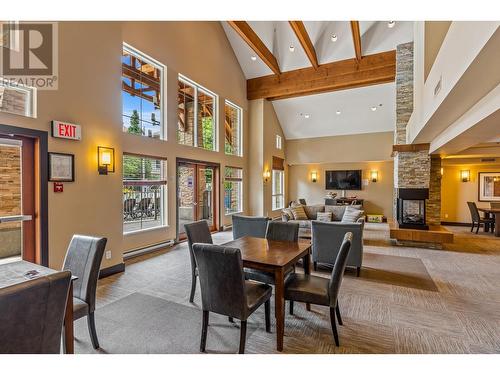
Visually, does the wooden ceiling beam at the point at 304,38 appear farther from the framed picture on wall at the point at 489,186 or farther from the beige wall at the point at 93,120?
the framed picture on wall at the point at 489,186

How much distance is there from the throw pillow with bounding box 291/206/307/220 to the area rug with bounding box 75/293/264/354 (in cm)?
463

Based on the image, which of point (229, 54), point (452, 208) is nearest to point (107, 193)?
point (229, 54)

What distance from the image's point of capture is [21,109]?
3273 mm

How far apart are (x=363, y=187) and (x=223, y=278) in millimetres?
10281

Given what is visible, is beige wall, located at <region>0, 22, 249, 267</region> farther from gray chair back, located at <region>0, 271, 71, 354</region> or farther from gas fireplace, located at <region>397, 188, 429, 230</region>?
gas fireplace, located at <region>397, 188, 429, 230</region>

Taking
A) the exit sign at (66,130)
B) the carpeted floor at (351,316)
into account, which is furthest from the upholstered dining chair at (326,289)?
the exit sign at (66,130)

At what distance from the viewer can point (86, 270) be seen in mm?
2219

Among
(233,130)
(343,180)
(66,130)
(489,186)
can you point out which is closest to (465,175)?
(489,186)

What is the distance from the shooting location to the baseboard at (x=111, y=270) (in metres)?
3.97

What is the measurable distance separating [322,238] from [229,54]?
6.63 m

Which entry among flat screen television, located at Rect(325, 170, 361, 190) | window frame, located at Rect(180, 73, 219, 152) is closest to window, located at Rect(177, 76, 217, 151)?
window frame, located at Rect(180, 73, 219, 152)

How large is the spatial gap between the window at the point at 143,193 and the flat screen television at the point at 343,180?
777cm

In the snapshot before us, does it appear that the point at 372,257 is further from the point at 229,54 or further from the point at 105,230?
the point at 229,54

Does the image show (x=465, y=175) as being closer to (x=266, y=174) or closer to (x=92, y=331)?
(x=266, y=174)
